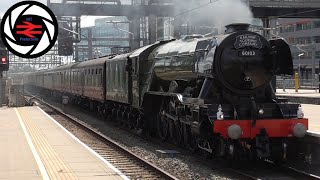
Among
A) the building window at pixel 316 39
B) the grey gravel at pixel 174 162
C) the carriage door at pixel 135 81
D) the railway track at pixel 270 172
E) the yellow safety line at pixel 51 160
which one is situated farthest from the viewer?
the building window at pixel 316 39

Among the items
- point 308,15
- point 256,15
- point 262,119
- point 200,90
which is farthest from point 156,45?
point 308,15

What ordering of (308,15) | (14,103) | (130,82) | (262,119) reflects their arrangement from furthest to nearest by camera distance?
1. (308,15)
2. (14,103)
3. (130,82)
4. (262,119)

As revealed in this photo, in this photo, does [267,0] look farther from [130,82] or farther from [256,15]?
[130,82]

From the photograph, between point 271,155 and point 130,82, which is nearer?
point 271,155

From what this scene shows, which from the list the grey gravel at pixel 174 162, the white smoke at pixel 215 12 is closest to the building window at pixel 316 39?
the white smoke at pixel 215 12

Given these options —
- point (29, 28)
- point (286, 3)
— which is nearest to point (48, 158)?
point (29, 28)

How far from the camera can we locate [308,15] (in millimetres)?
37000

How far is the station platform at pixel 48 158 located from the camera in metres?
9.23

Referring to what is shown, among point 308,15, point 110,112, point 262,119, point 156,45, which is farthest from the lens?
point 308,15

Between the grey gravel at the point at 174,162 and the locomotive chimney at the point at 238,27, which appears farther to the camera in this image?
the locomotive chimney at the point at 238,27

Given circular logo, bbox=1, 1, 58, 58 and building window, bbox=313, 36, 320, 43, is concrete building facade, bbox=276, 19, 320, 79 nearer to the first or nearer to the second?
building window, bbox=313, 36, 320, 43

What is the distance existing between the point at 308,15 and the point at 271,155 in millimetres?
28912

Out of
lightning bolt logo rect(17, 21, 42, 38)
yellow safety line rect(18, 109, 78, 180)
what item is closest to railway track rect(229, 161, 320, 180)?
yellow safety line rect(18, 109, 78, 180)

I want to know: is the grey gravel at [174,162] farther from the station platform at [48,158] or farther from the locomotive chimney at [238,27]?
the locomotive chimney at [238,27]
